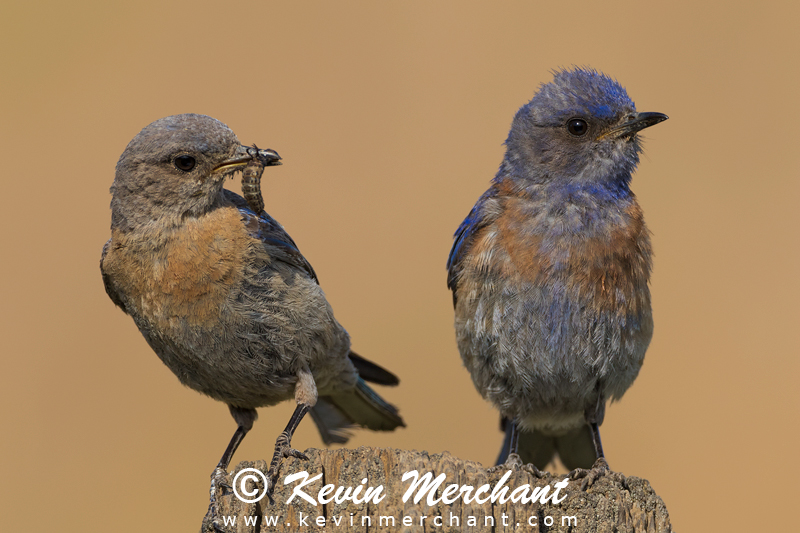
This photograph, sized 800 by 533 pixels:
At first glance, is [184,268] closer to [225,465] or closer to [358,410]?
[225,465]

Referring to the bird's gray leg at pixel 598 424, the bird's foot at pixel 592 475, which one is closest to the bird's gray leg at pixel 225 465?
the bird's foot at pixel 592 475

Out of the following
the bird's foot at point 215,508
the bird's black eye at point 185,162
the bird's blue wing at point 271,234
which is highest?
the bird's black eye at point 185,162

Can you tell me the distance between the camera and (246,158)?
4707 millimetres

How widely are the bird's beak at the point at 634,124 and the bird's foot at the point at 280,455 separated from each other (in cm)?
241

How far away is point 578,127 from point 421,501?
8.21ft

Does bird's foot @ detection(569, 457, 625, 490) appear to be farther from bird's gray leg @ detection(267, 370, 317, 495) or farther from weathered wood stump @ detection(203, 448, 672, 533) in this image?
bird's gray leg @ detection(267, 370, 317, 495)

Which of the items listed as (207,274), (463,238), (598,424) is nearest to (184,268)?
(207,274)

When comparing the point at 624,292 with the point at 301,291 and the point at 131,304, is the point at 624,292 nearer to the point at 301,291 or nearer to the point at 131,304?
the point at 301,291

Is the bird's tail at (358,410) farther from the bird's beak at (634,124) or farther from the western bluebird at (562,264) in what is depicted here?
the bird's beak at (634,124)

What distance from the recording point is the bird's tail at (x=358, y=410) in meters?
5.76

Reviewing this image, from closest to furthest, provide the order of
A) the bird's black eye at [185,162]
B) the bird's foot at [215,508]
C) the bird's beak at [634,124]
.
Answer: the bird's foot at [215,508], the bird's black eye at [185,162], the bird's beak at [634,124]

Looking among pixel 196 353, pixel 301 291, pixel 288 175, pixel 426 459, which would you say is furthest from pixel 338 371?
pixel 288 175

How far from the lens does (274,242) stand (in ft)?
16.4

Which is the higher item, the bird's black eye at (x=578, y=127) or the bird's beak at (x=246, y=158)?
the bird's black eye at (x=578, y=127)
